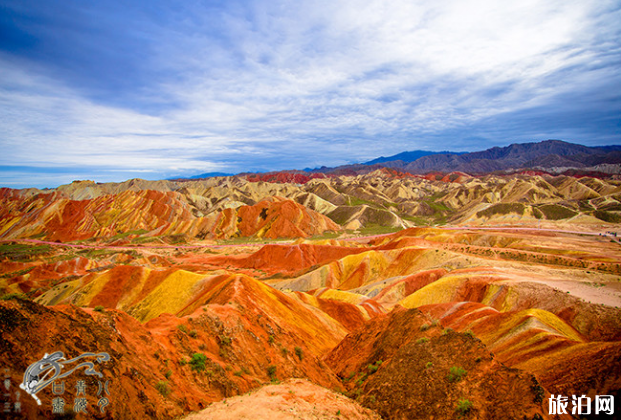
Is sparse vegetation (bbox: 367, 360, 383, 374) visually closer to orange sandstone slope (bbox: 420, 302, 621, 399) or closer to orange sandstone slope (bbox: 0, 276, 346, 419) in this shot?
orange sandstone slope (bbox: 0, 276, 346, 419)

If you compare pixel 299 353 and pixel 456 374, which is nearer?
pixel 456 374

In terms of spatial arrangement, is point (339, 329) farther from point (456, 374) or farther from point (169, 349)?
point (169, 349)

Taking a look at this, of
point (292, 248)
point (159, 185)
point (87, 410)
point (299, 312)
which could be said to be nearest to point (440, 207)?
point (292, 248)

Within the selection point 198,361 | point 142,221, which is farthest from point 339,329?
point 142,221

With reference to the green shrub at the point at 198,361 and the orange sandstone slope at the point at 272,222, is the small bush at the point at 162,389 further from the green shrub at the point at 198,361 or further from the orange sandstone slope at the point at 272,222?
the orange sandstone slope at the point at 272,222

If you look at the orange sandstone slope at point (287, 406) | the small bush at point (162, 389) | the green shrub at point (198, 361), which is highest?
the small bush at point (162, 389)

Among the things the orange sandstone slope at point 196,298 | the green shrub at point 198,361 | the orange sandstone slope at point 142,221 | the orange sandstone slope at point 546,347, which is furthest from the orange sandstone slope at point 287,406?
the orange sandstone slope at point 142,221

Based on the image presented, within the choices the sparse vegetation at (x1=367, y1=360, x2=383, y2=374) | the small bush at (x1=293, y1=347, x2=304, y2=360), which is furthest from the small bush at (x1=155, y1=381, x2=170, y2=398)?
the sparse vegetation at (x1=367, y1=360, x2=383, y2=374)
